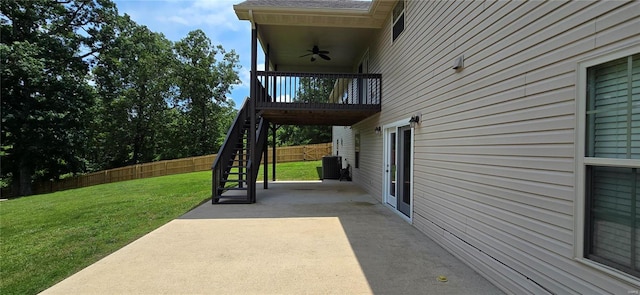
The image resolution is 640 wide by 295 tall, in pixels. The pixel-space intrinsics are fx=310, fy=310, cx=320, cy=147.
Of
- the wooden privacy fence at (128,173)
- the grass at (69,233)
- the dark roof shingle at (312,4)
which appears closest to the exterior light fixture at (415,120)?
the dark roof shingle at (312,4)

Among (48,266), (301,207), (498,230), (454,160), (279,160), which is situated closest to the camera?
(498,230)

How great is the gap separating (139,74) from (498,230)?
92.4 feet

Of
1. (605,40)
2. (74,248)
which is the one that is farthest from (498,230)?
(74,248)

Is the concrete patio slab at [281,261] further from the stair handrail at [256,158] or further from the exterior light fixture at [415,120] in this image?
the exterior light fixture at [415,120]

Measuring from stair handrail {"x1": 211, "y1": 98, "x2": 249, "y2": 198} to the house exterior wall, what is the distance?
4851 mm

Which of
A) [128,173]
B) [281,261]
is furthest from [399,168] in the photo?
[128,173]

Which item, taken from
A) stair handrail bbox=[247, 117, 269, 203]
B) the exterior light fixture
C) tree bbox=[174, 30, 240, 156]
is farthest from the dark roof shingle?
tree bbox=[174, 30, 240, 156]

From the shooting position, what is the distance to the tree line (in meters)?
15.9

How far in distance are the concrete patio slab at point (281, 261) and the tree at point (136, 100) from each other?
73.6 ft

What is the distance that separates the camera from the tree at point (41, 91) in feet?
50.5

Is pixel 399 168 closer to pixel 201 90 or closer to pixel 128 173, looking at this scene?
pixel 128 173

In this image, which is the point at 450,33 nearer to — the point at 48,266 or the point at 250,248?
the point at 250,248

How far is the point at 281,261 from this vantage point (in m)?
3.80

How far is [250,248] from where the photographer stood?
4316 millimetres
